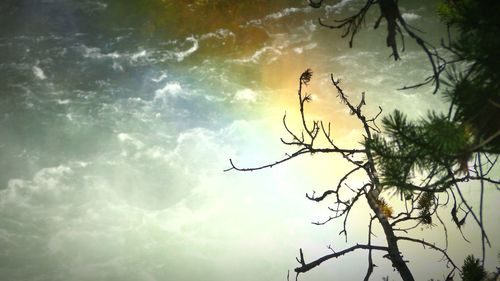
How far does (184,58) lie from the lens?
742 inches

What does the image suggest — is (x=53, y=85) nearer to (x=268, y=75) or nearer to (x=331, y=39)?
(x=268, y=75)

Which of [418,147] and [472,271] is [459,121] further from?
[472,271]

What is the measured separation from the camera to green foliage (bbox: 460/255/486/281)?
344 centimetres

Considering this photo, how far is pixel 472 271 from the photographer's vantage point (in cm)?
348

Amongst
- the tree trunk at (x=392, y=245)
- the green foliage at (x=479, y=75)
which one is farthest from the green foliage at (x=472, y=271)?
the green foliage at (x=479, y=75)

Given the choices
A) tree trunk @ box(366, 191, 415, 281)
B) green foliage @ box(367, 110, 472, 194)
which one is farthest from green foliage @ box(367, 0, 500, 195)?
tree trunk @ box(366, 191, 415, 281)

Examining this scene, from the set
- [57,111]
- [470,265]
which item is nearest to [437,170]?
[470,265]

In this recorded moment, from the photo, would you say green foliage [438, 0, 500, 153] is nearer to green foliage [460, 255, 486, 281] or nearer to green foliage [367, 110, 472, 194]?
green foliage [367, 110, 472, 194]

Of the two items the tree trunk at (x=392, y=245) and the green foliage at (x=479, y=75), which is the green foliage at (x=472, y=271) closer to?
the tree trunk at (x=392, y=245)

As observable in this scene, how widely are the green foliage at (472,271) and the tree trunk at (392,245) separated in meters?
1.39

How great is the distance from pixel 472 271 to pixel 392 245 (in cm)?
150

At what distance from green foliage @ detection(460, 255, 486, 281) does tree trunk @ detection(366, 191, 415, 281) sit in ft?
4.56

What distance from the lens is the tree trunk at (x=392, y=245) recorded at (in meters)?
Answer: 2.66

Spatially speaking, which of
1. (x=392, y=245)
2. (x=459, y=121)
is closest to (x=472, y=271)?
(x=392, y=245)
